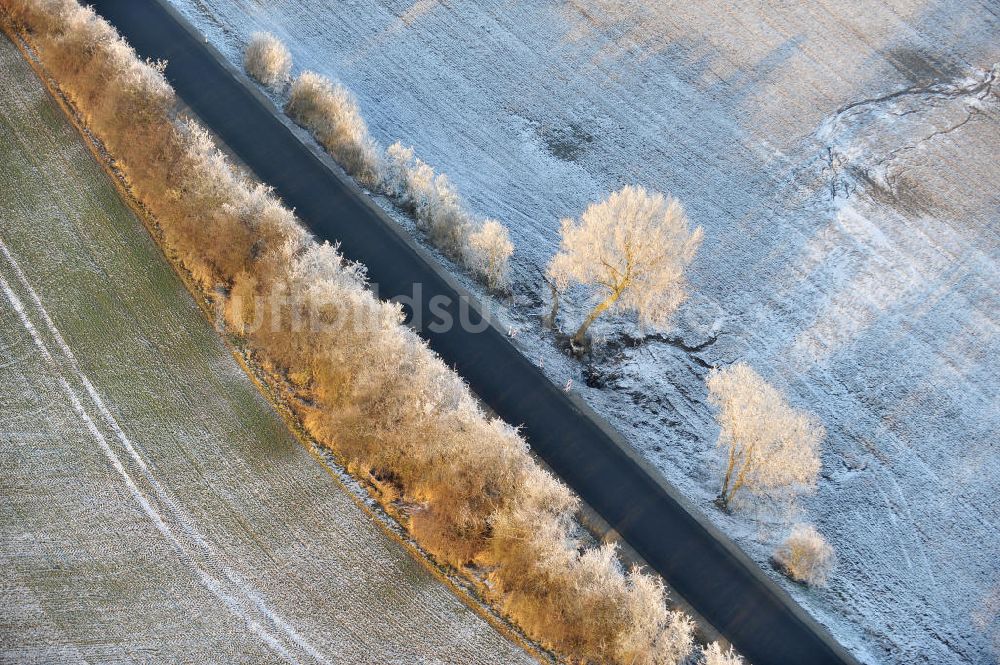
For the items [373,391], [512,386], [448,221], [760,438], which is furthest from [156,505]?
[760,438]

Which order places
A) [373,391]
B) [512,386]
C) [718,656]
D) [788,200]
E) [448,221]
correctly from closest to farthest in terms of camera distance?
[718,656], [373,391], [512,386], [448,221], [788,200]

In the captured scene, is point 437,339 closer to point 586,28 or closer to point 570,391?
point 570,391

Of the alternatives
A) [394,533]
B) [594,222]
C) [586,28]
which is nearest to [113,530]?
[394,533]

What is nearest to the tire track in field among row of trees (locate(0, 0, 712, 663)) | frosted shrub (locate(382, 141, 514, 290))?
row of trees (locate(0, 0, 712, 663))

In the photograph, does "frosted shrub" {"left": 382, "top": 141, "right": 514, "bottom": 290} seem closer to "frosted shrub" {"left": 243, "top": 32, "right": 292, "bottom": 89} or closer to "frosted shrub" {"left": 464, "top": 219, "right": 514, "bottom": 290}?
"frosted shrub" {"left": 464, "top": 219, "right": 514, "bottom": 290}

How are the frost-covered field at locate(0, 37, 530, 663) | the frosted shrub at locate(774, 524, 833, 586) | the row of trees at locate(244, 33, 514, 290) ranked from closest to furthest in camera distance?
the frost-covered field at locate(0, 37, 530, 663) → the frosted shrub at locate(774, 524, 833, 586) → the row of trees at locate(244, 33, 514, 290)

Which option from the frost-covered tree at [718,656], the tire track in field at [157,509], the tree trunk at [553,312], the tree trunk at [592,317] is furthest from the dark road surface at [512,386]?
the tire track in field at [157,509]

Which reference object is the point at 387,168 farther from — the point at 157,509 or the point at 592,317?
the point at 157,509
